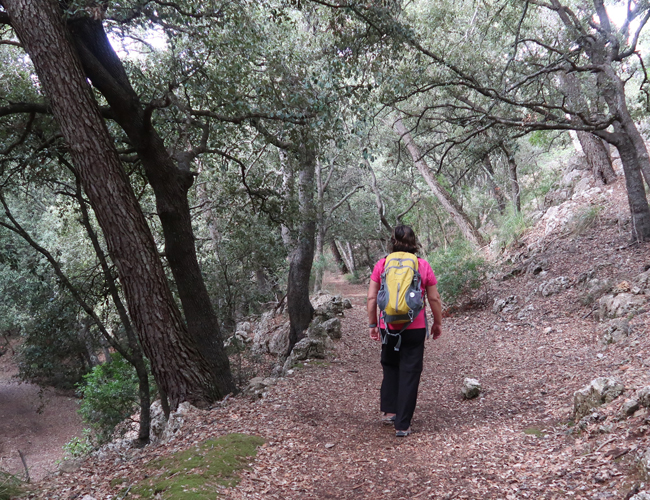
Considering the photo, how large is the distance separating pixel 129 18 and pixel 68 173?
385 cm

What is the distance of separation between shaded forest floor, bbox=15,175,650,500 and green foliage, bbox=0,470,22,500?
0.69 ft

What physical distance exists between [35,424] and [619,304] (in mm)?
21463

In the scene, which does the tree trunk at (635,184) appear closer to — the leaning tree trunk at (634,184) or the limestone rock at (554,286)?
the leaning tree trunk at (634,184)

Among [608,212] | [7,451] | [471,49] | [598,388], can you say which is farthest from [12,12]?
[7,451]

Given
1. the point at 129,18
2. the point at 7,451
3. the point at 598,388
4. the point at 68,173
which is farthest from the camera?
the point at 7,451

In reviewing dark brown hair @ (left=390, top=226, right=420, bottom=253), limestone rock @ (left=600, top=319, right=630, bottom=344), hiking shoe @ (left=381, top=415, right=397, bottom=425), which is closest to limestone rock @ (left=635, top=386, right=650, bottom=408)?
dark brown hair @ (left=390, top=226, right=420, bottom=253)

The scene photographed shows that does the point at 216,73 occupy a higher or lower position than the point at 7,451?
higher

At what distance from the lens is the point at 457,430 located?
12.1ft

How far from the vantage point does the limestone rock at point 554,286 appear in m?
7.96

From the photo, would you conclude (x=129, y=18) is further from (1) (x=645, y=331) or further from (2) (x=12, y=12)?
(1) (x=645, y=331)

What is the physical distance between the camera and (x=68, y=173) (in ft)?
27.2

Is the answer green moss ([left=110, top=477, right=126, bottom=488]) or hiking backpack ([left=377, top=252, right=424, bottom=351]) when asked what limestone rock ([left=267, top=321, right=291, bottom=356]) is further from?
green moss ([left=110, top=477, right=126, bottom=488])

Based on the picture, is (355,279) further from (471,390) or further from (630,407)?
(630,407)

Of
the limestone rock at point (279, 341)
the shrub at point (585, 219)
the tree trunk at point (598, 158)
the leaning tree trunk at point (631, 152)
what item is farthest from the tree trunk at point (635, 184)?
the limestone rock at point (279, 341)
